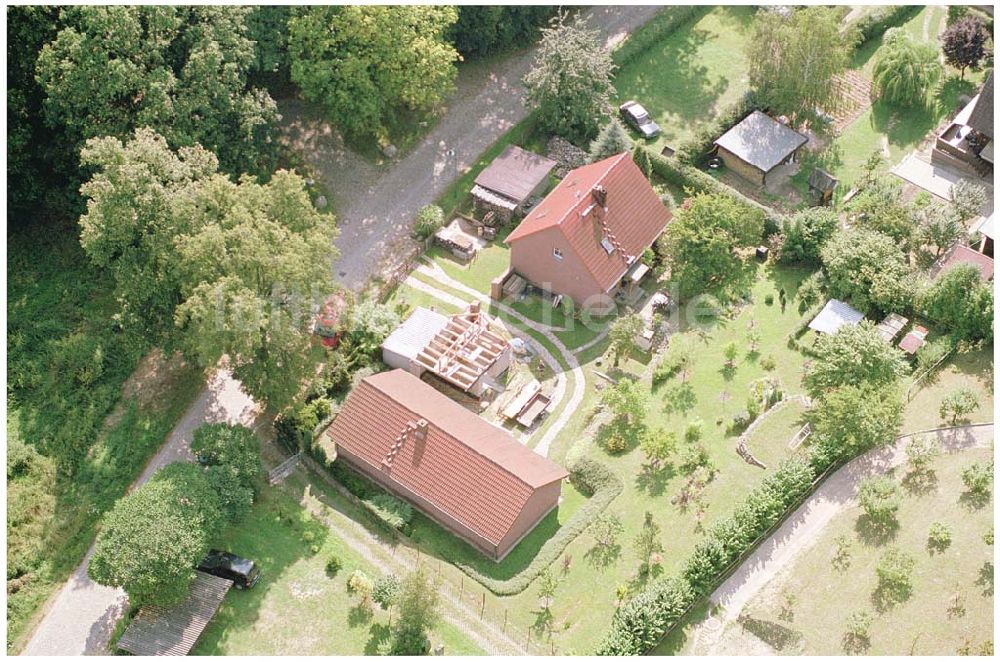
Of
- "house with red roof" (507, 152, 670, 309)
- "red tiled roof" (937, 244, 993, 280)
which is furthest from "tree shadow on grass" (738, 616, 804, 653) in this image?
"red tiled roof" (937, 244, 993, 280)

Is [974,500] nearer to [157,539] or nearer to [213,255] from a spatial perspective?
[157,539]

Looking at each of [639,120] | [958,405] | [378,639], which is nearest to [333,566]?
[378,639]

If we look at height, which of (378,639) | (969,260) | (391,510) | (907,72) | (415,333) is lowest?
(969,260)

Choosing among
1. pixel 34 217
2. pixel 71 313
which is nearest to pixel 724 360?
pixel 71 313

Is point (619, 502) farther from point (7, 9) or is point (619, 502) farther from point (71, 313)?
point (7, 9)

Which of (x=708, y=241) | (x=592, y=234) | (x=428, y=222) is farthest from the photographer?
(x=428, y=222)

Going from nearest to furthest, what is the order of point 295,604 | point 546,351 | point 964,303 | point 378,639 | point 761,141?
point 378,639
point 295,604
point 964,303
point 546,351
point 761,141

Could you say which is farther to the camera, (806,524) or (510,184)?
(510,184)
